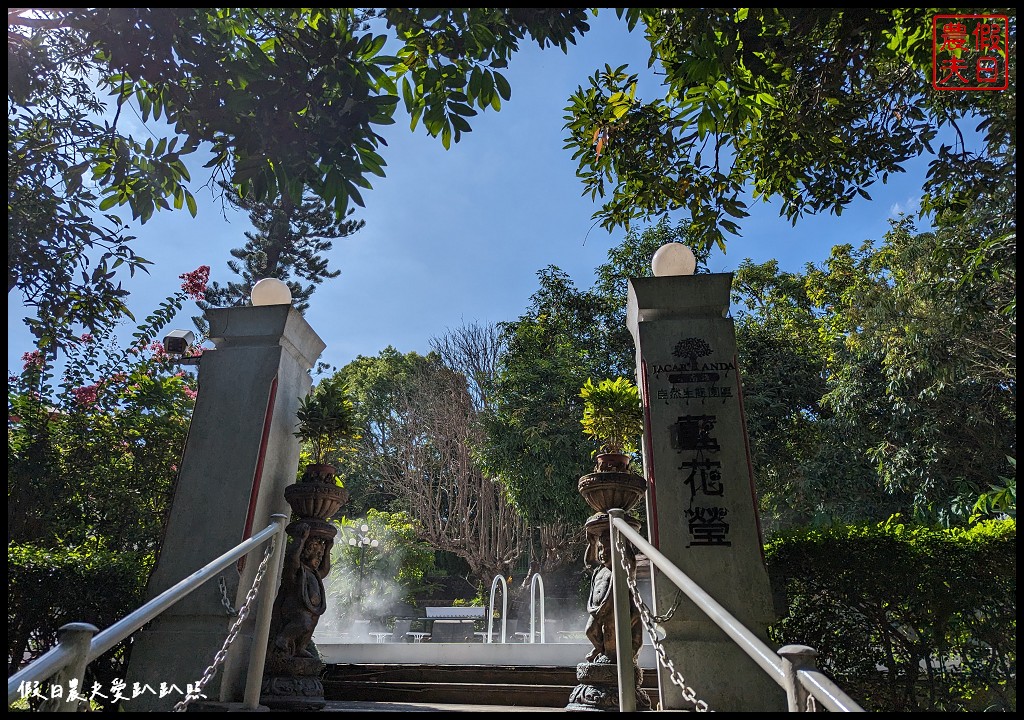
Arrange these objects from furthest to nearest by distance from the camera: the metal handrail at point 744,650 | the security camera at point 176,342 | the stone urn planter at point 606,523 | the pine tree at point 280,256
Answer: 1. the pine tree at point 280,256
2. the security camera at point 176,342
3. the stone urn planter at point 606,523
4. the metal handrail at point 744,650

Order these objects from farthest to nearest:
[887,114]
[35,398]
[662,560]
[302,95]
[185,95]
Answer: [35,398] → [887,114] → [185,95] → [302,95] → [662,560]

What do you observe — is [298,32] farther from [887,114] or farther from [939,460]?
[939,460]

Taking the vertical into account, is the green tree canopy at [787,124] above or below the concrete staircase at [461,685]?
above

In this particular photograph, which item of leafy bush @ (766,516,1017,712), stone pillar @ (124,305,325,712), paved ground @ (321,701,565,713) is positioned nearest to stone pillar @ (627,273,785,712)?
leafy bush @ (766,516,1017,712)

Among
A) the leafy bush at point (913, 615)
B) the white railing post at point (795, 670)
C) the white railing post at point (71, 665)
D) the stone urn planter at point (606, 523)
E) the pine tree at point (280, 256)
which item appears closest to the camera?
the white railing post at point (795, 670)

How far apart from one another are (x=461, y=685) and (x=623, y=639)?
1.98 metres

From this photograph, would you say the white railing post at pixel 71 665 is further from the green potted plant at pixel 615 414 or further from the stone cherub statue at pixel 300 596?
the green potted plant at pixel 615 414

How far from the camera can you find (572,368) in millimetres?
15898

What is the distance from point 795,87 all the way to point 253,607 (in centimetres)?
542

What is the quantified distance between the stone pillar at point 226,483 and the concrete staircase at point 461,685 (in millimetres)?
972

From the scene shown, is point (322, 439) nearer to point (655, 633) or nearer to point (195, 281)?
point (655, 633)

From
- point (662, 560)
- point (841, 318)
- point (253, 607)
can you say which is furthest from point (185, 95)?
point (841, 318)

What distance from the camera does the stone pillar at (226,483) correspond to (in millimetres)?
3988

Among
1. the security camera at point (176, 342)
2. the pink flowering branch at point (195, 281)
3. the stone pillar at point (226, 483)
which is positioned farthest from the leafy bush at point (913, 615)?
the pink flowering branch at point (195, 281)
